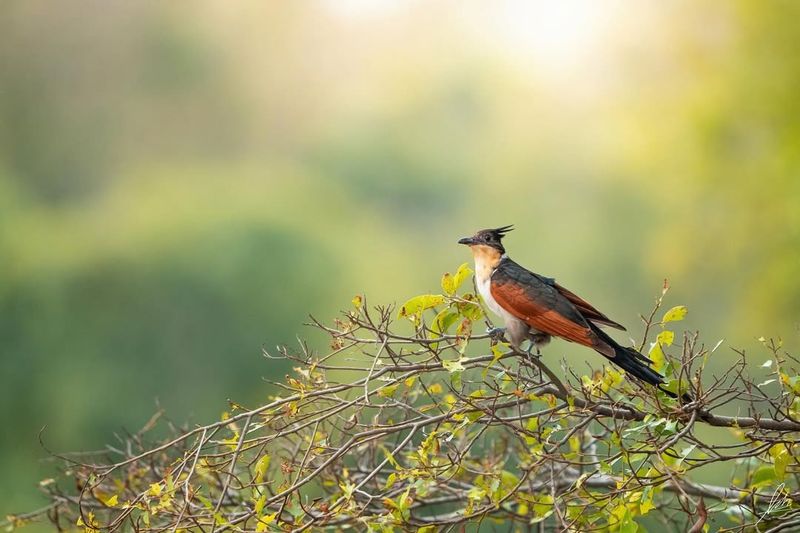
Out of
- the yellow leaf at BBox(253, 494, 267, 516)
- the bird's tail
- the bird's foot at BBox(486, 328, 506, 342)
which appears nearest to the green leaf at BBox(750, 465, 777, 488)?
the bird's tail

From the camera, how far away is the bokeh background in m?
5.50

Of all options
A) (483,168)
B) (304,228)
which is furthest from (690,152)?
(304,228)

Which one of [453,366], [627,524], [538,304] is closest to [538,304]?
[538,304]

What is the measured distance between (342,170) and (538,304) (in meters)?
3.76

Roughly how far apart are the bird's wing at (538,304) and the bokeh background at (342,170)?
125 inches

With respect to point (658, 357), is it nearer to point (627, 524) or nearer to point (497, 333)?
point (627, 524)

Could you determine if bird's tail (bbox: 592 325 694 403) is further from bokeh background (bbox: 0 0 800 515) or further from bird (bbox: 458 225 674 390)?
bokeh background (bbox: 0 0 800 515)

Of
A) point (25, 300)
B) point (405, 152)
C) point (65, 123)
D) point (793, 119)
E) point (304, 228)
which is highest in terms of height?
point (793, 119)

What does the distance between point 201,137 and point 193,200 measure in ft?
1.19

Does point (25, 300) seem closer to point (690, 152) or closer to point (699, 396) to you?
point (690, 152)

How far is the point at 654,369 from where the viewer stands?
5.98 ft

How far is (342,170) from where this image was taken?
584 cm

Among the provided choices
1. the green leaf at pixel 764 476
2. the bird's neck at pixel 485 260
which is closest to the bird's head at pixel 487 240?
the bird's neck at pixel 485 260

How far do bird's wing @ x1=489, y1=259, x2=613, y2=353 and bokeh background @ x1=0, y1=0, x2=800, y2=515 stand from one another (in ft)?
10.4
